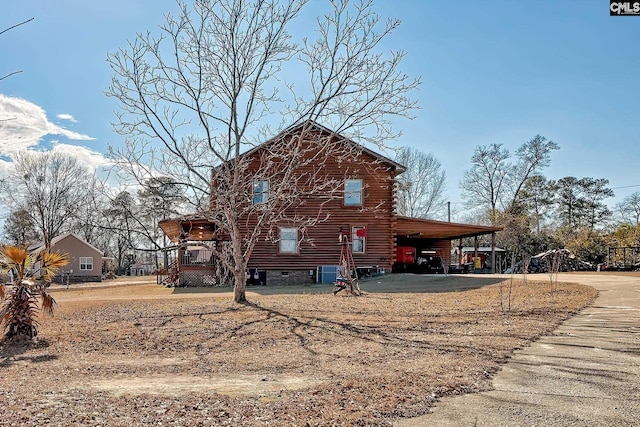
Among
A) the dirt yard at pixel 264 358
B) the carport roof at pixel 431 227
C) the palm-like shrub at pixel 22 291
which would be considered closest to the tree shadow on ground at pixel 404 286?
the carport roof at pixel 431 227

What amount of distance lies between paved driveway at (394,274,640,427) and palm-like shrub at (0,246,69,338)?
788 cm

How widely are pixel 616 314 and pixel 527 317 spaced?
5.43 feet

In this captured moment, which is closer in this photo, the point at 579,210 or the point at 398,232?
the point at 398,232

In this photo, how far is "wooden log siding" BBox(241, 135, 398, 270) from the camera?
2405 cm

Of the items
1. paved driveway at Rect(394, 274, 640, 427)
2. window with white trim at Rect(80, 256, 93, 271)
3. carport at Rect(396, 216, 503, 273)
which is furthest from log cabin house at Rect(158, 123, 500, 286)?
window with white trim at Rect(80, 256, 93, 271)

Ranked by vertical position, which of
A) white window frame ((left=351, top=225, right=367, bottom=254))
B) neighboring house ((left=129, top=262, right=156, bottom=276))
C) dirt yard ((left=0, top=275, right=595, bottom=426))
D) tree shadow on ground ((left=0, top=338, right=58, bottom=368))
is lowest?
neighboring house ((left=129, top=262, right=156, bottom=276))

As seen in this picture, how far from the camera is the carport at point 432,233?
995 inches

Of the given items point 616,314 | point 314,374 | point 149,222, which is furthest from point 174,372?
point 149,222

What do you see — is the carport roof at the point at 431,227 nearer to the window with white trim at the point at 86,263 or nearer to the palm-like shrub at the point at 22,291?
the palm-like shrub at the point at 22,291

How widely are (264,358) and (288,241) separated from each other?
56.0 ft

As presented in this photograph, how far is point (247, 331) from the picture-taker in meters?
9.51

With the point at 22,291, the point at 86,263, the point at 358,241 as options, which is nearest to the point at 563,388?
the point at 22,291

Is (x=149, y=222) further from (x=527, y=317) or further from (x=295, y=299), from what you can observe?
(x=527, y=317)

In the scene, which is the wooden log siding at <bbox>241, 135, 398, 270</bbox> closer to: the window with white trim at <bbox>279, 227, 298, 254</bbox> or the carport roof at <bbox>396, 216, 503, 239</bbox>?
the window with white trim at <bbox>279, 227, 298, 254</bbox>
